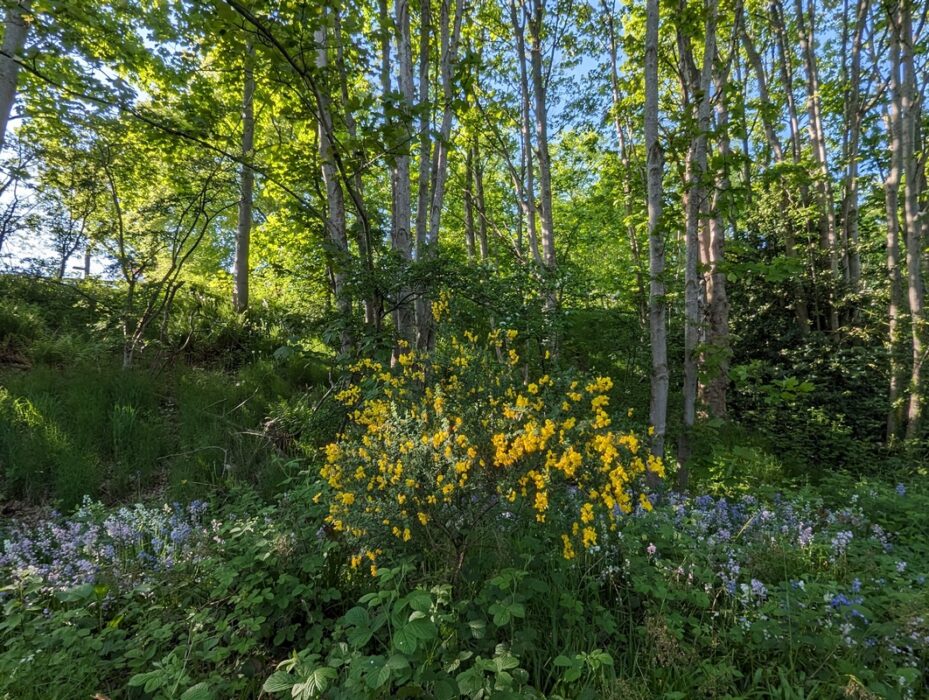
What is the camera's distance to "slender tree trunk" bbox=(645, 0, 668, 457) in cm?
356

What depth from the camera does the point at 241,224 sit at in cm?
783

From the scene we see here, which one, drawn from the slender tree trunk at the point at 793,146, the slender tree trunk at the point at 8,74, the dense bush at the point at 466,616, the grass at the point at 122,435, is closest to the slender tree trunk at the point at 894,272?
the slender tree trunk at the point at 793,146

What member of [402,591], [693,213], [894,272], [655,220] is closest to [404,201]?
[655,220]

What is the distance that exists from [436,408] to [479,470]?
15.1 inches

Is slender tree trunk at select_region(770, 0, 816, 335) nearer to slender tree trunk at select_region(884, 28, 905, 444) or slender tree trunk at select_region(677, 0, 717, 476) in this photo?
A: slender tree trunk at select_region(884, 28, 905, 444)

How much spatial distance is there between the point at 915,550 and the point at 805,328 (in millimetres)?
5278

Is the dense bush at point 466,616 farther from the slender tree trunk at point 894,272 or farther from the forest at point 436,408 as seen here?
the slender tree trunk at point 894,272

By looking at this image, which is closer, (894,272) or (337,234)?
(337,234)

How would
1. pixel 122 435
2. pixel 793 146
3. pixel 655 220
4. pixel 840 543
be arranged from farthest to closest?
pixel 793 146 → pixel 122 435 → pixel 655 220 → pixel 840 543

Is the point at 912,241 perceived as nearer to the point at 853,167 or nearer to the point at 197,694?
the point at 853,167

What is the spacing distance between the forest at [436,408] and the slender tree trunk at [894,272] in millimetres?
41

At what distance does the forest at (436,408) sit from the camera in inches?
71.9

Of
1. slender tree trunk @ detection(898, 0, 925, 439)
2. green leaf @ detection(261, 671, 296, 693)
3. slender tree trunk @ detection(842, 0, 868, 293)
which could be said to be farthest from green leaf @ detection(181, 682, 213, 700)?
slender tree trunk @ detection(842, 0, 868, 293)

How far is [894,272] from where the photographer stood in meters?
5.69
